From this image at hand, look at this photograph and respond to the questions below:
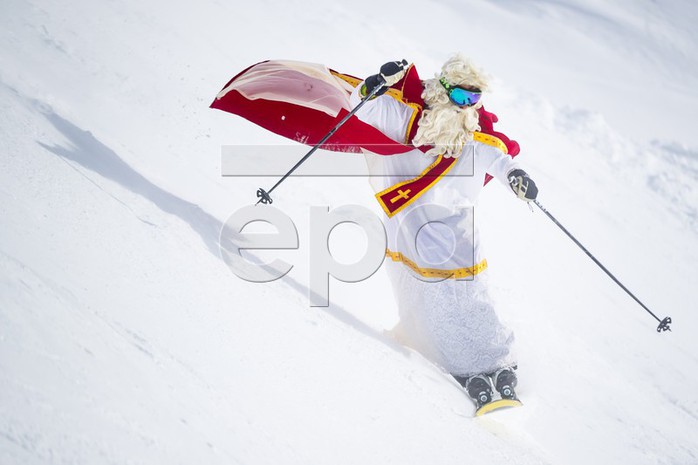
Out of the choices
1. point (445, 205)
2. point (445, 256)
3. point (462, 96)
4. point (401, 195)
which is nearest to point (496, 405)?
point (445, 256)

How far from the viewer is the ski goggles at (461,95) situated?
2.62 meters

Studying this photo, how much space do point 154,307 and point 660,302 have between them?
16.3 feet

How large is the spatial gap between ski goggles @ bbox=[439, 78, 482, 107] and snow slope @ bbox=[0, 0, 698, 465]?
4.30 feet

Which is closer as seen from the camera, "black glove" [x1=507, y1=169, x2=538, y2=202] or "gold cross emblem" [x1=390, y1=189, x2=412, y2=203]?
"black glove" [x1=507, y1=169, x2=538, y2=202]

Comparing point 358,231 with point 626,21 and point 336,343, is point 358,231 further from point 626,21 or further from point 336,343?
point 626,21

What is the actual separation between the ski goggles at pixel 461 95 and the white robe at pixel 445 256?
0.23m

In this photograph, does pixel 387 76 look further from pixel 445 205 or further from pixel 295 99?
pixel 295 99

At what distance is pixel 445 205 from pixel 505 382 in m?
0.98

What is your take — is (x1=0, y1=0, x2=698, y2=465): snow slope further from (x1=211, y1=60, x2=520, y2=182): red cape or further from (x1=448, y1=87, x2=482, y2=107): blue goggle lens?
(x1=448, y1=87, x2=482, y2=107): blue goggle lens

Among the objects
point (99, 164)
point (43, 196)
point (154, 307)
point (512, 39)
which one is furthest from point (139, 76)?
point (512, 39)

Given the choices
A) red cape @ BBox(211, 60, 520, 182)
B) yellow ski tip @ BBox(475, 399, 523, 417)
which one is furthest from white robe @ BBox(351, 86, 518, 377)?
red cape @ BBox(211, 60, 520, 182)

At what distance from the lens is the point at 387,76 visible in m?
2.63

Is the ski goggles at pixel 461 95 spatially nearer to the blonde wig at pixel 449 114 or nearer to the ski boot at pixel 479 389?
the blonde wig at pixel 449 114

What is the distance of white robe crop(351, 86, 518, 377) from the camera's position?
109 inches
